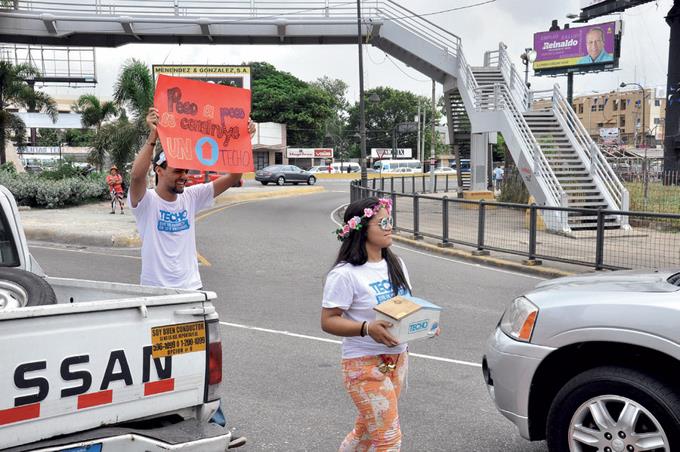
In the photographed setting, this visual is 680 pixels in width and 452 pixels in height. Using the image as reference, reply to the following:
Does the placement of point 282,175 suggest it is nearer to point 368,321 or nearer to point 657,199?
point 657,199

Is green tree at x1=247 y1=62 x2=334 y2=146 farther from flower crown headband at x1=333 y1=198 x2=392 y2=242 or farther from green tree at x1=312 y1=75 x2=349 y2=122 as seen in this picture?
flower crown headband at x1=333 y1=198 x2=392 y2=242

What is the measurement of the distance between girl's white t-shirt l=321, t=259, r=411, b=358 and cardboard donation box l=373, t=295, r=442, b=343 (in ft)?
0.49

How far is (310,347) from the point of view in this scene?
6.95 meters

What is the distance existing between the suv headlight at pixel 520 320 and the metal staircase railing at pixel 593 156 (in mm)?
15913

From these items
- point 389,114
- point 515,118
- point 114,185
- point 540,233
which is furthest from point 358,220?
point 389,114

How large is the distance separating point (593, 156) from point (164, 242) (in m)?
17.9

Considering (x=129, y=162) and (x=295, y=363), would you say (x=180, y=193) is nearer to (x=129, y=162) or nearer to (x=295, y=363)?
(x=295, y=363)

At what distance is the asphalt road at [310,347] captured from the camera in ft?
15.6

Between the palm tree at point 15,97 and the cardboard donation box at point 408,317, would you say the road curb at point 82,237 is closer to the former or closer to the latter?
the cardboard donation box at point 408,317

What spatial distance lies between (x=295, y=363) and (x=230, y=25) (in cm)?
2378

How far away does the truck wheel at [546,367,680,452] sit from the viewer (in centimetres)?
331

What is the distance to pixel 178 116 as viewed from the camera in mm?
4355

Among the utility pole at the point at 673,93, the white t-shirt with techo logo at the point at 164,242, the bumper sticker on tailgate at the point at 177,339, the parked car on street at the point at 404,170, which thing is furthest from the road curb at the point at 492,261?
the parked car on street at the point at 404,170

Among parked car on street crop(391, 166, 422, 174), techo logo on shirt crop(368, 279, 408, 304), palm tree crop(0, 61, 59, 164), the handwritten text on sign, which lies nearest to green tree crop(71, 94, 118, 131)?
palm tree crop(0, 61, 59, 164)
